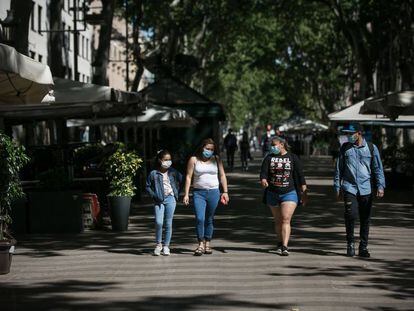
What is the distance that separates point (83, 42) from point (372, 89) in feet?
103

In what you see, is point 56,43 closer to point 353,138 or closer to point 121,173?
point 121,173

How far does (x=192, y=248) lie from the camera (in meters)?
11.2

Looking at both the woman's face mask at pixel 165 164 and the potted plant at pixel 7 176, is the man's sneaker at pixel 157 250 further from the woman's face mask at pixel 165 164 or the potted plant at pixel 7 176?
the potted plant at pixel 7 176

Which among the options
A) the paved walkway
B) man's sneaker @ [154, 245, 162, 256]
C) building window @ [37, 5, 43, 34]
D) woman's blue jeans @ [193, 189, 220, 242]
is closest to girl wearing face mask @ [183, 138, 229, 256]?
woman's blue jeans @ [193, 189, 220, 242]

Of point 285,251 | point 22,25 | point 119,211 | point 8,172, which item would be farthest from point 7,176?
point 22,25

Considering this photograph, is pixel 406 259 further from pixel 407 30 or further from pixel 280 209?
pixel 407 30

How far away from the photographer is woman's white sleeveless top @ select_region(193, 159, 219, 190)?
422 inches

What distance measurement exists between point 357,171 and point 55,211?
5076mm

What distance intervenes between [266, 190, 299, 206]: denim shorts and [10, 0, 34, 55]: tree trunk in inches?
259

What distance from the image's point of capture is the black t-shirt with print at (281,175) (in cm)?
1053

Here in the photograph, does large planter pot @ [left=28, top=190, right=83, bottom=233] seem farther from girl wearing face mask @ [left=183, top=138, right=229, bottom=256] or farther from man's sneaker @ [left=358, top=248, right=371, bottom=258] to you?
man's sneaker @ [left=358, top=248, right=371, bottom=258]

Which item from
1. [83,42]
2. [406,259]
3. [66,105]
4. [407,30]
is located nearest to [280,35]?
[83,42]

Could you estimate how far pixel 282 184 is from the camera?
1052 centimetres

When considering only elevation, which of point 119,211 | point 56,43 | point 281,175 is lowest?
point 119,211
